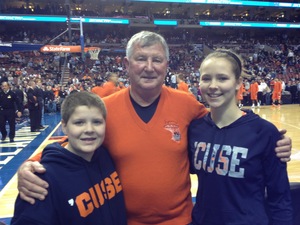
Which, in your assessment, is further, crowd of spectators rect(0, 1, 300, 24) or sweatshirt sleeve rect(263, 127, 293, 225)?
crowd of spectators rect(0, 1, 300, 24)

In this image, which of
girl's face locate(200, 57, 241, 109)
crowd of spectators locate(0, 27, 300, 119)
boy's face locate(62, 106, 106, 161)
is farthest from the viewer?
crowd of spectators locate(0, 27, 300, 119)

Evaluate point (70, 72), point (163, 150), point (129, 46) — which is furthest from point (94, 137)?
point (70, 72)

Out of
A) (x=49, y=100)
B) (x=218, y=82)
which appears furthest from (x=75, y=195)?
(x=49, y=100)

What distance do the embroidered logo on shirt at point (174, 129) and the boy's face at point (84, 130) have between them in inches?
17.2

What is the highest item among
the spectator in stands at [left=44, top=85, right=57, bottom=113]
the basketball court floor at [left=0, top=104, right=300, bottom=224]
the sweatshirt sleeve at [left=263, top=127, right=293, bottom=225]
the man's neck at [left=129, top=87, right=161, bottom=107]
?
the man's neck at [left=129, top=87, right=161, bottom=107]

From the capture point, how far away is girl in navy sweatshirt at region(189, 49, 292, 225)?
65.8 inches

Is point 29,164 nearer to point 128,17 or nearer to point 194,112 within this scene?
point 194,112

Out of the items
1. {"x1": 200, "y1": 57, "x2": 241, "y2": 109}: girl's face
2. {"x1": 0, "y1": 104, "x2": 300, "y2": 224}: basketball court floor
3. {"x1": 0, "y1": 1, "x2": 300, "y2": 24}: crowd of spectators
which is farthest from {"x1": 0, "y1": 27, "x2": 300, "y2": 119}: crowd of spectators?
{"x1": 200, "y1": 57, "x2": 241, "y2": 109}: girl's face

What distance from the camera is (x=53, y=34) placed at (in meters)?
31.0

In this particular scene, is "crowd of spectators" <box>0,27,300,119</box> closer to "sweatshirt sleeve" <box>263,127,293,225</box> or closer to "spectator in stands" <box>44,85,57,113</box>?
"spectator in stands" <box>44,85,57,113</box>

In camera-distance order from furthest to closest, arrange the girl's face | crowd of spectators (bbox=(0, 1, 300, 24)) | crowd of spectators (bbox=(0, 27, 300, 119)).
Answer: crowd of spectators (bbox=(0, 1, 300, 24)), crowd of spectators (bbox=(0, 27, 300, 119)), the girl's face

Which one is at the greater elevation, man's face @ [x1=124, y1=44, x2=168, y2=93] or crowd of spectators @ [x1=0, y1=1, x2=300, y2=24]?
crowd of spectators @ [x1=0, y1=1, x2=300, y2=24]

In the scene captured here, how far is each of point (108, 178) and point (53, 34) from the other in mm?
31968

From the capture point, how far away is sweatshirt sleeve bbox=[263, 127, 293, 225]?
166 cm
